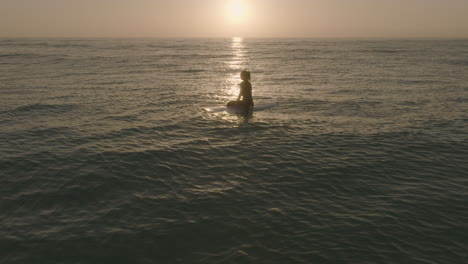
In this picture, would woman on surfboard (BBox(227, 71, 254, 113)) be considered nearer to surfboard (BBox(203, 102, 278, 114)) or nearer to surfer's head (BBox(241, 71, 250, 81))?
surfboard (BBox(203, 102, 278, 114))

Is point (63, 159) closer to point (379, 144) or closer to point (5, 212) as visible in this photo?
point (5, 212)

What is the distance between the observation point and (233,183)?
11.9m

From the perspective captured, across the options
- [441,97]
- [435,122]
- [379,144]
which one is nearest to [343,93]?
[441,97]

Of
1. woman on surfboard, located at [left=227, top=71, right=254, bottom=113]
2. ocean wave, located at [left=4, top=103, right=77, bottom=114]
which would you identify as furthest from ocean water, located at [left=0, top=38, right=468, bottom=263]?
woman on surfboard, located at [left=227, top=71, right=254, bottom=113]

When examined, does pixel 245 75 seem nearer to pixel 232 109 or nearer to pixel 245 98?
pixel 245 98

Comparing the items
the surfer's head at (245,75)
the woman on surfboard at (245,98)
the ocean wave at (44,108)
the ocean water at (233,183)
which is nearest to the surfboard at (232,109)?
the woman on surfboard at (245,98)

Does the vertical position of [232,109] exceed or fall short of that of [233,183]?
it exceeds it

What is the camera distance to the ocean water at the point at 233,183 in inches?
326

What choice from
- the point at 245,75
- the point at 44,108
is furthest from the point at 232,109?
the point at 44,108

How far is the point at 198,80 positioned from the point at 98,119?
2075cm

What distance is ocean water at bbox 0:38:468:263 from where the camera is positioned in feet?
27.2

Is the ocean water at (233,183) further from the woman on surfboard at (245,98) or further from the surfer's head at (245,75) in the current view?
the surfer's head at (245,75)

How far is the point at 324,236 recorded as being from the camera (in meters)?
8.69

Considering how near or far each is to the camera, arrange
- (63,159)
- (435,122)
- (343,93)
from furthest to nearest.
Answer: (343,93)
(435,122)
(63,159)
